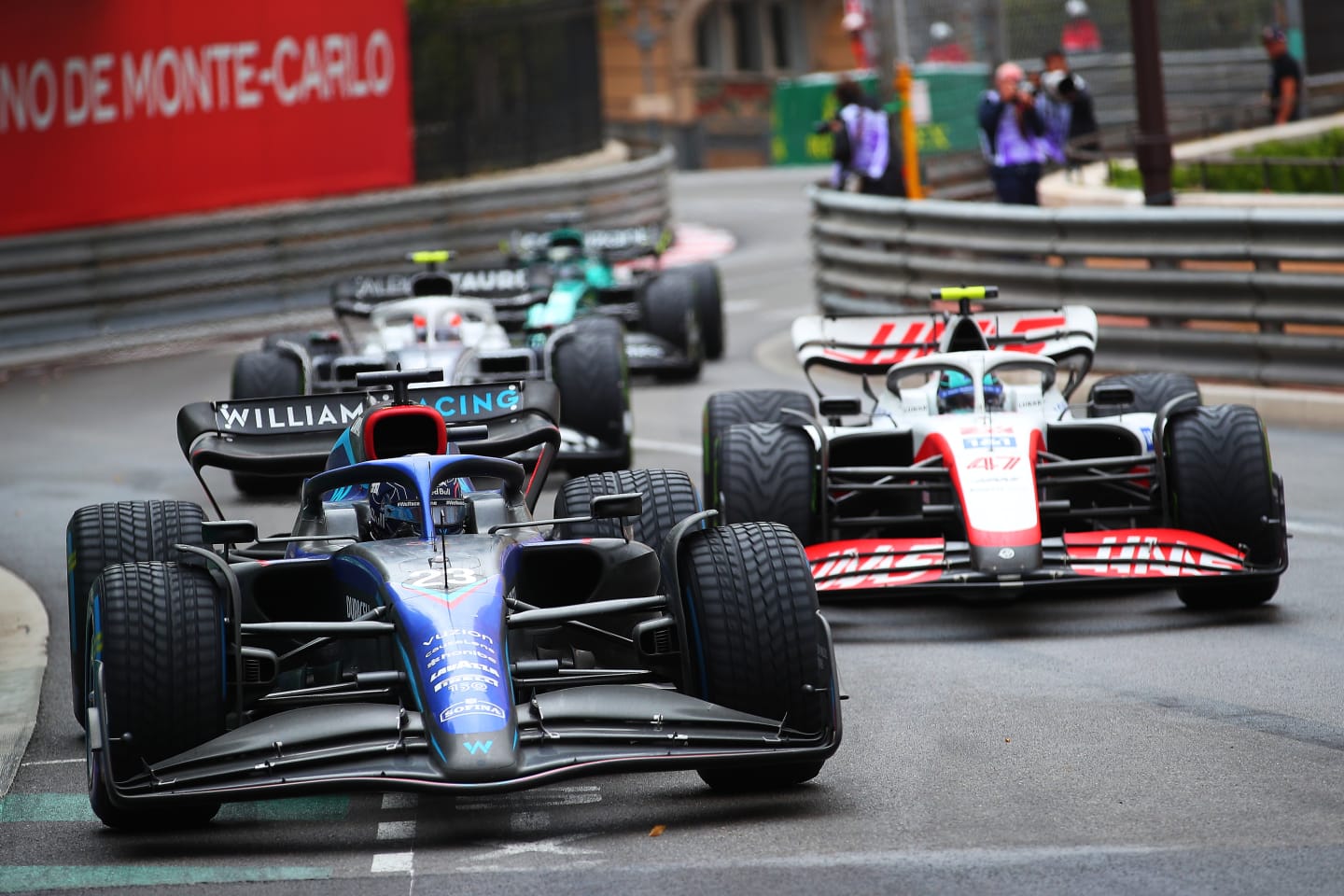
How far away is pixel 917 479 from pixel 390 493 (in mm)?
3031

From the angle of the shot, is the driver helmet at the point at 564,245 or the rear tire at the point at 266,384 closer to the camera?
the rear tire at the point at 266,384

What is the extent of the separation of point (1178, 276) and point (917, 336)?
4.41m

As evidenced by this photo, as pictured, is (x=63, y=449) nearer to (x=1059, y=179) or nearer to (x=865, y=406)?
(x=865, y=406)

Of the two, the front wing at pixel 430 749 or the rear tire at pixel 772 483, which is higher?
the rear tire at pixel 772 483

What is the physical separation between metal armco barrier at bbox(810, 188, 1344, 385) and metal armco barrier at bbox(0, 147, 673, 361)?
12.8 ft

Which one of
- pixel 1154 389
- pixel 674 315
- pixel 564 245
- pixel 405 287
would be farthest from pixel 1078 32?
pixel 1154 389

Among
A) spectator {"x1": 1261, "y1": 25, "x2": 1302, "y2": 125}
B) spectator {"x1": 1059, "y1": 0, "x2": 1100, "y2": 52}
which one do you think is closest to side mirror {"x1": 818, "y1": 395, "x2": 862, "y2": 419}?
spectator {"x1": 1261, "y1": 25, "x2": 1302, "y2": 125}

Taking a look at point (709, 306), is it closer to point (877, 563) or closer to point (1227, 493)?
point (877, 563)

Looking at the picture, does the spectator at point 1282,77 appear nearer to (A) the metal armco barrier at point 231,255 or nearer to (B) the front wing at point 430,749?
(A) the metal armco barrier at point 231,255

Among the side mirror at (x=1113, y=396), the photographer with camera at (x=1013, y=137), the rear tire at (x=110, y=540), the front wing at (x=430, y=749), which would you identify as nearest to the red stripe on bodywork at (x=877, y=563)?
the side mirror at (x=1113, y=396)

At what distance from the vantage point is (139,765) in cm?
657

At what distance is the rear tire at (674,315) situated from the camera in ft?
57.0

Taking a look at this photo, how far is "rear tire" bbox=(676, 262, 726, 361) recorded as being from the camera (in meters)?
18.5

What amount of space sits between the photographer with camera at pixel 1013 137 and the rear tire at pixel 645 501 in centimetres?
1163
